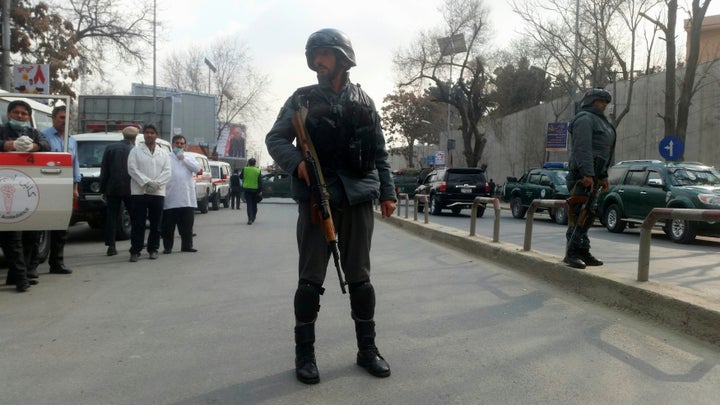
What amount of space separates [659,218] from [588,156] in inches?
37.7

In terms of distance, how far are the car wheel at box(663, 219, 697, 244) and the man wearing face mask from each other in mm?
10182

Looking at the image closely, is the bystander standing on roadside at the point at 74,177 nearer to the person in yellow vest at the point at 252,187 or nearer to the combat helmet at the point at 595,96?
the combat helmet at the point at 595,96

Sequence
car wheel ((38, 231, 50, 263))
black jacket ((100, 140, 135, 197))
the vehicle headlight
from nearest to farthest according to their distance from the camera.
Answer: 1. car wheel ((38, 231, 50, 263))
2. black jacket ((100, 140, 135, 197))
3. the vehicle headlight

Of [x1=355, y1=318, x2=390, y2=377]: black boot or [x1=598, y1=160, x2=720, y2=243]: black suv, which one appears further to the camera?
[x1=598, y1=160, x2=720, y2=243]: black suv

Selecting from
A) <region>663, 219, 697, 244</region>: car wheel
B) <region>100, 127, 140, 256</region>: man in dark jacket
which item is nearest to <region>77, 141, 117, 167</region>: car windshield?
<region>100, 127, 140, 256</region>: man in dark jacket

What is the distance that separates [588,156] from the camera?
5.86 m

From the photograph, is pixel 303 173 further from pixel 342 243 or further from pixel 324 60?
pixel 324 60

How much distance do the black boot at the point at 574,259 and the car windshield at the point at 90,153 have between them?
8563mm

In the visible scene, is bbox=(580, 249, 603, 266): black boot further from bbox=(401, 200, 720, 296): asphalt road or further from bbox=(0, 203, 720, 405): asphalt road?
bbox=(0, 203, 720, 405): asphalt road

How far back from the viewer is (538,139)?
3978cm

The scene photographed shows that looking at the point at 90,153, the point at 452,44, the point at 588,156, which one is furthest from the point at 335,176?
the point at 452,44

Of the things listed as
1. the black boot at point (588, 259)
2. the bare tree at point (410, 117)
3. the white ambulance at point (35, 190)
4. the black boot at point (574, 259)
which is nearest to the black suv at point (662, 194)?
the black boot at point (588, 259)

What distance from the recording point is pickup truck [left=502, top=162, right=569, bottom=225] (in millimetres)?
17594

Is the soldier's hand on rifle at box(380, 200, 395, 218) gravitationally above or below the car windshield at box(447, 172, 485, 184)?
below
